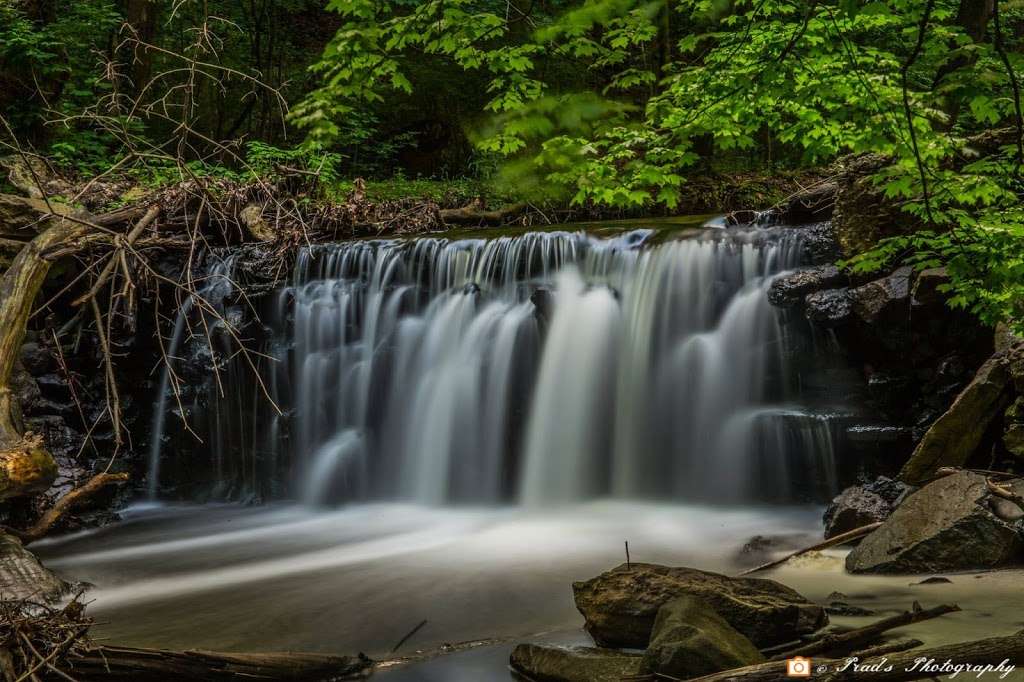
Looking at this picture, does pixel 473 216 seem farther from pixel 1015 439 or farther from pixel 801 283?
pixel 1015 439

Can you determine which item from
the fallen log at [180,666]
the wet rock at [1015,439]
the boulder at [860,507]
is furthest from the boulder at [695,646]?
the wet rock at [1015,439]

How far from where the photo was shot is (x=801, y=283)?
25.4 ft

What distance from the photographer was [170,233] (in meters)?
10.3

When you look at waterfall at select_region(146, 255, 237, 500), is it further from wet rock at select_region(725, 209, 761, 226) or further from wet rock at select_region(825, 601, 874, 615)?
wet rock at select_region(825, 601, 874, 615)

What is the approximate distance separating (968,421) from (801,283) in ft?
6.79

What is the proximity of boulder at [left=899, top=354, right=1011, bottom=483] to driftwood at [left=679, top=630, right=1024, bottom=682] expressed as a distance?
343 centimetres

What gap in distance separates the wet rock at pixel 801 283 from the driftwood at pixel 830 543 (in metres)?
2.58

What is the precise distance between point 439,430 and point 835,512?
4.36 m

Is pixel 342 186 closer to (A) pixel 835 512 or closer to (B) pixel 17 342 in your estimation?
(B) pixel 17 342

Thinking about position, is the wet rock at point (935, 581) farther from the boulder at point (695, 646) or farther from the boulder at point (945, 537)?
the boulder at point (695, 646)

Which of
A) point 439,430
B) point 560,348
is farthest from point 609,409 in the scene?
point 439,430

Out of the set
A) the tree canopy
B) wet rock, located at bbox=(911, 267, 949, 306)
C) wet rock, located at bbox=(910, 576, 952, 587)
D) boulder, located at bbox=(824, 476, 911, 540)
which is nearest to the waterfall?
the tree canopy

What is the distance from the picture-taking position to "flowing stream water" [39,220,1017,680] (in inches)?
215

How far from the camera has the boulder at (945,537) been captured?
4719 millimetres
